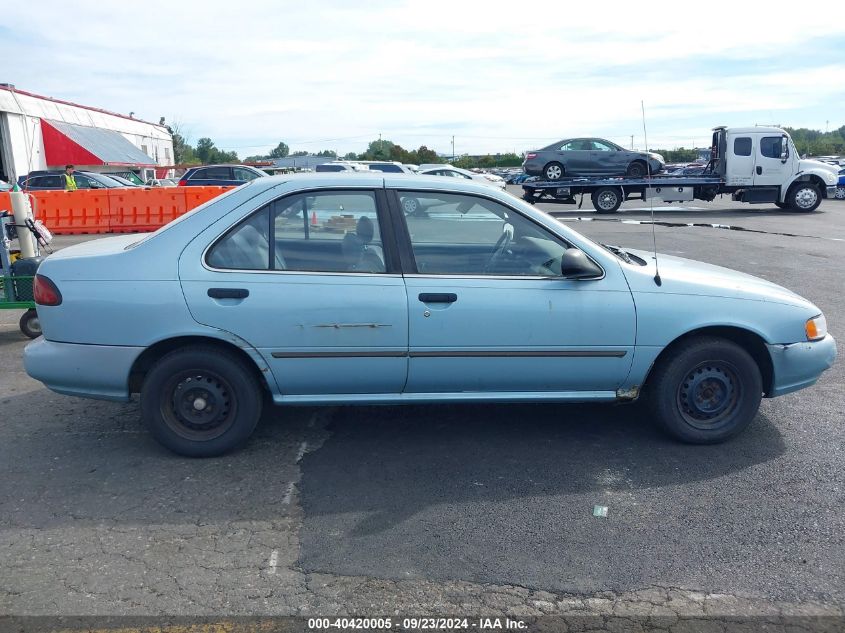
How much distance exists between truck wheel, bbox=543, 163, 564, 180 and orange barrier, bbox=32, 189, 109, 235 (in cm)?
1331

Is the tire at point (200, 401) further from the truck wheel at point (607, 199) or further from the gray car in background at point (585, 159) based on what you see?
the gray car in background at point (585, 159)

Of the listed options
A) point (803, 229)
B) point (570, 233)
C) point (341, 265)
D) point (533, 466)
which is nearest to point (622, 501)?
point (533, 466)

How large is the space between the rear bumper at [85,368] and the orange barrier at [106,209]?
48.7 ft

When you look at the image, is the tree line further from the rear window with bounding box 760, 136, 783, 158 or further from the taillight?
the taillight

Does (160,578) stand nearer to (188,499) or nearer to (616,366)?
(188,499)

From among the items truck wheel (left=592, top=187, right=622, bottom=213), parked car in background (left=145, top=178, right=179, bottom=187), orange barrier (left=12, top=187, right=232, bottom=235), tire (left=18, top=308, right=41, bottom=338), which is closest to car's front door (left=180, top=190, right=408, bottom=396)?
tire (left=18, top=308, right=41, bottom=338)

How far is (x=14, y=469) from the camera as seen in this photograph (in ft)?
14.3

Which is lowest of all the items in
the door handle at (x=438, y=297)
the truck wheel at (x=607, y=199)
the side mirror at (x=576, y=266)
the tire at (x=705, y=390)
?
the tire at (x=705, y=390)

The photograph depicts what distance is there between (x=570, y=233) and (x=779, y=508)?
185 cm

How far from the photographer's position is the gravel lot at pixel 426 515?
3174 mm

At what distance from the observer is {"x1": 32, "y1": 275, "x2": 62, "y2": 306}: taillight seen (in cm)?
432

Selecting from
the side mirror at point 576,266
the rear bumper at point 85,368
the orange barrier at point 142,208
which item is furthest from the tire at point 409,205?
the orange barrier at point 142,208

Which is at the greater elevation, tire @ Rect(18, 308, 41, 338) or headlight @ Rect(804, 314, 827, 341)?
headlight @ Rect(804, 314, 827, 341)

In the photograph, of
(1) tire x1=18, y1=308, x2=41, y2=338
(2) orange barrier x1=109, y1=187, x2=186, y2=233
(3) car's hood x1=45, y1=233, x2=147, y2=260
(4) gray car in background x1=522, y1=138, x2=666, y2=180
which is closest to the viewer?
(3) car's hood x1=45, y1=233, x2=147, y2=260
